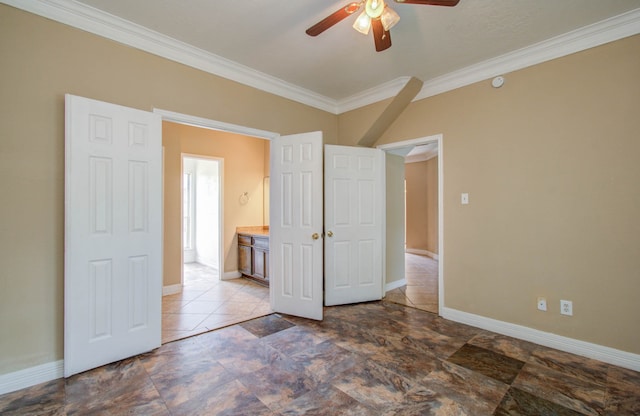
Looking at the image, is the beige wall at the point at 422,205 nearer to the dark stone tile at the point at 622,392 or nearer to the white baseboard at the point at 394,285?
the white baseboard at the point at 394,285

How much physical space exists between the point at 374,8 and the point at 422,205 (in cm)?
676

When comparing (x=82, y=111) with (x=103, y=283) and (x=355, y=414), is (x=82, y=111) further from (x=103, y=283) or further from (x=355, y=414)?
(x=355, y=414)

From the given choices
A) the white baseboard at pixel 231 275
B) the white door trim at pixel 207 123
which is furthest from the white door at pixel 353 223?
the white baseboard at pixel 231 275

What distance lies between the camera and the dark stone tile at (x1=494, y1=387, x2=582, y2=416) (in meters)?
1.73

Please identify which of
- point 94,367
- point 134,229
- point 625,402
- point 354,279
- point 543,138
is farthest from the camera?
point 354,279

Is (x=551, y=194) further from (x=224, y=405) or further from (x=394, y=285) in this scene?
(x=224, y=405)

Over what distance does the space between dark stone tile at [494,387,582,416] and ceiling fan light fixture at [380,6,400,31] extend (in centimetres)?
258

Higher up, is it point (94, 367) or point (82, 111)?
point (82, 111)

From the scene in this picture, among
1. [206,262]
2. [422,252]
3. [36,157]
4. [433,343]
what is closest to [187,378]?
[36,157]

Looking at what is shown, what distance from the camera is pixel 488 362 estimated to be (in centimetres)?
231

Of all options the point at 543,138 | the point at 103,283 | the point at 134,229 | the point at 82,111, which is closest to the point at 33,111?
the point at 82,111

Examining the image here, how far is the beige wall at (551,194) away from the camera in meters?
2.31

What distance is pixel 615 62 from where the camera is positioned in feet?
7.68

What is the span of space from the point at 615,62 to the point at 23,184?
474 cm
